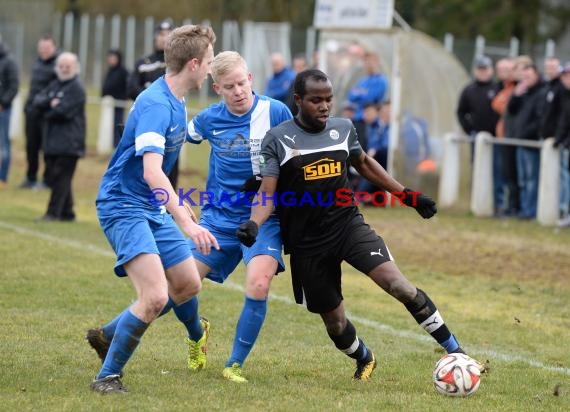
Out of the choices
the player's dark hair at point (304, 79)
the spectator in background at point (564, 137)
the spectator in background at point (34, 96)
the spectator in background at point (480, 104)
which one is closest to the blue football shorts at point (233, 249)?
the player's dark hair at point (304, 79)

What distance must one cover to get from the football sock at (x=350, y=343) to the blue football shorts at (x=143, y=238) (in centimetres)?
107

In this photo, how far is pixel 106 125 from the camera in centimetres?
2334

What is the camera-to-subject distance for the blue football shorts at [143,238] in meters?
6.29

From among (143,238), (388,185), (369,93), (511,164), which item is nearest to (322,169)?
(388,185)

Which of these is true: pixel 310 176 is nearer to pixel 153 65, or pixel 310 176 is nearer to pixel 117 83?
pixel 153 65

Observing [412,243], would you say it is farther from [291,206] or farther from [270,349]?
[291,206]

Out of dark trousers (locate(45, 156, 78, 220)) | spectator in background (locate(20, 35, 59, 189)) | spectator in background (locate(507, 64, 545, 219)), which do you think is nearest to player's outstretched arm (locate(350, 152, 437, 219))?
dark trousers (locate(45, 156, 78, 220))

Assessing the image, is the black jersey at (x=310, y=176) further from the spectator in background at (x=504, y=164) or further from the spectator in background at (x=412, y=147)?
the spectator in background at (x=412, y=147)

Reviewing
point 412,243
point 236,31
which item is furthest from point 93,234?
point 236,31

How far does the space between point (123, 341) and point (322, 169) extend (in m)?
1.52

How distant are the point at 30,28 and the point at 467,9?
20.5 meters

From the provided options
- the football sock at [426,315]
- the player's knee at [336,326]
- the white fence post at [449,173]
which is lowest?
the white fence post at [449,173]

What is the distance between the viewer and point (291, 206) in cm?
688

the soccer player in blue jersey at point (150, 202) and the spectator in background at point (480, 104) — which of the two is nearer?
the soccer player in blue jersey at point (150, 202)
